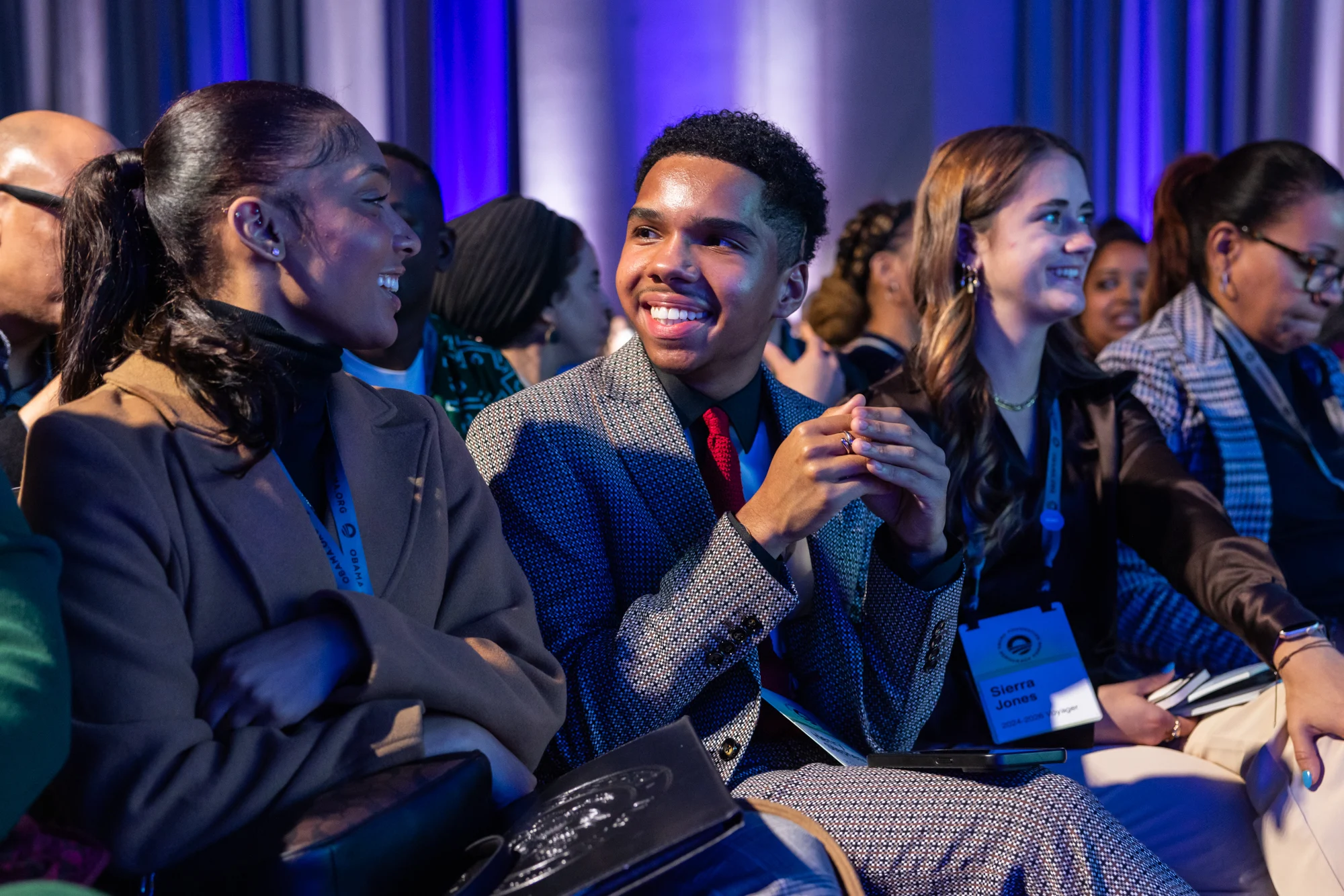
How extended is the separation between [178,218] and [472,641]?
61cm

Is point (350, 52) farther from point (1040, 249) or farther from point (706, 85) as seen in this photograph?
point (1040, 249)

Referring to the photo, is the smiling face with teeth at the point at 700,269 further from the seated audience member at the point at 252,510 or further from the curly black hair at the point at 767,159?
the seated audience member at the point at 252,510

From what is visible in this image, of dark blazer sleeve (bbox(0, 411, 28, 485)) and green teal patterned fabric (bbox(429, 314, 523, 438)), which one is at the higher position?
dark blazer sleeve (bbox(0, 411, 28, 485))

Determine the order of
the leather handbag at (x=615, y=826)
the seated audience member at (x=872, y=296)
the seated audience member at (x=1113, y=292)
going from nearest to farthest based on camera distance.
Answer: the leather handbag at (x=615, y=826) → the seated audience member at (x=872, y=296) → the seated audience member at (x=1113, y=292)

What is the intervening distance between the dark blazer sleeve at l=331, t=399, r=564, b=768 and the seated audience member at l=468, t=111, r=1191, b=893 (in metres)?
0.15

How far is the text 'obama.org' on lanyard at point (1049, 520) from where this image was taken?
7.03 ft

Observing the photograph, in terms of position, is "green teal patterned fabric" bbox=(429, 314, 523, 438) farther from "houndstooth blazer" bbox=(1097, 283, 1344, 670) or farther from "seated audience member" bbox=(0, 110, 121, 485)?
"houndstooth blazer" bbox=(1097, 283, 1344, 670)

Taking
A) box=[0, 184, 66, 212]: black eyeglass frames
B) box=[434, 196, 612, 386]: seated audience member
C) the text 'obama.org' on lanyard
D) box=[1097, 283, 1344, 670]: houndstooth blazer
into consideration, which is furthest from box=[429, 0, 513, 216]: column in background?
the text 'obama.org' on lanyard

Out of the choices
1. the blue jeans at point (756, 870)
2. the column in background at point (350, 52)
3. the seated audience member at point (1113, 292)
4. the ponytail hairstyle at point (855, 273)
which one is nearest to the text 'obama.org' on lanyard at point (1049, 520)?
the blue jeans at point (756, 870)

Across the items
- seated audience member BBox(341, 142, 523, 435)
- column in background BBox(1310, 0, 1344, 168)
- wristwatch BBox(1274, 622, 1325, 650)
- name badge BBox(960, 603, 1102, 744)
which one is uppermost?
column in background BBox(1310, 0, 1344, 168)

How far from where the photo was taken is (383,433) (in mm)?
1541

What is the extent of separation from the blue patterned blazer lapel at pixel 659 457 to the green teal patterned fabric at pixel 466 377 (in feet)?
4.07

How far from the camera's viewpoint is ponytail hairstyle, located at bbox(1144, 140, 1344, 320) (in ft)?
9.07

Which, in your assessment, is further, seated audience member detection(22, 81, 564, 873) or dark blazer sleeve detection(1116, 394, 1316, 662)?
dark blazer sleeve detection(1116, 394, 1316, 662)
